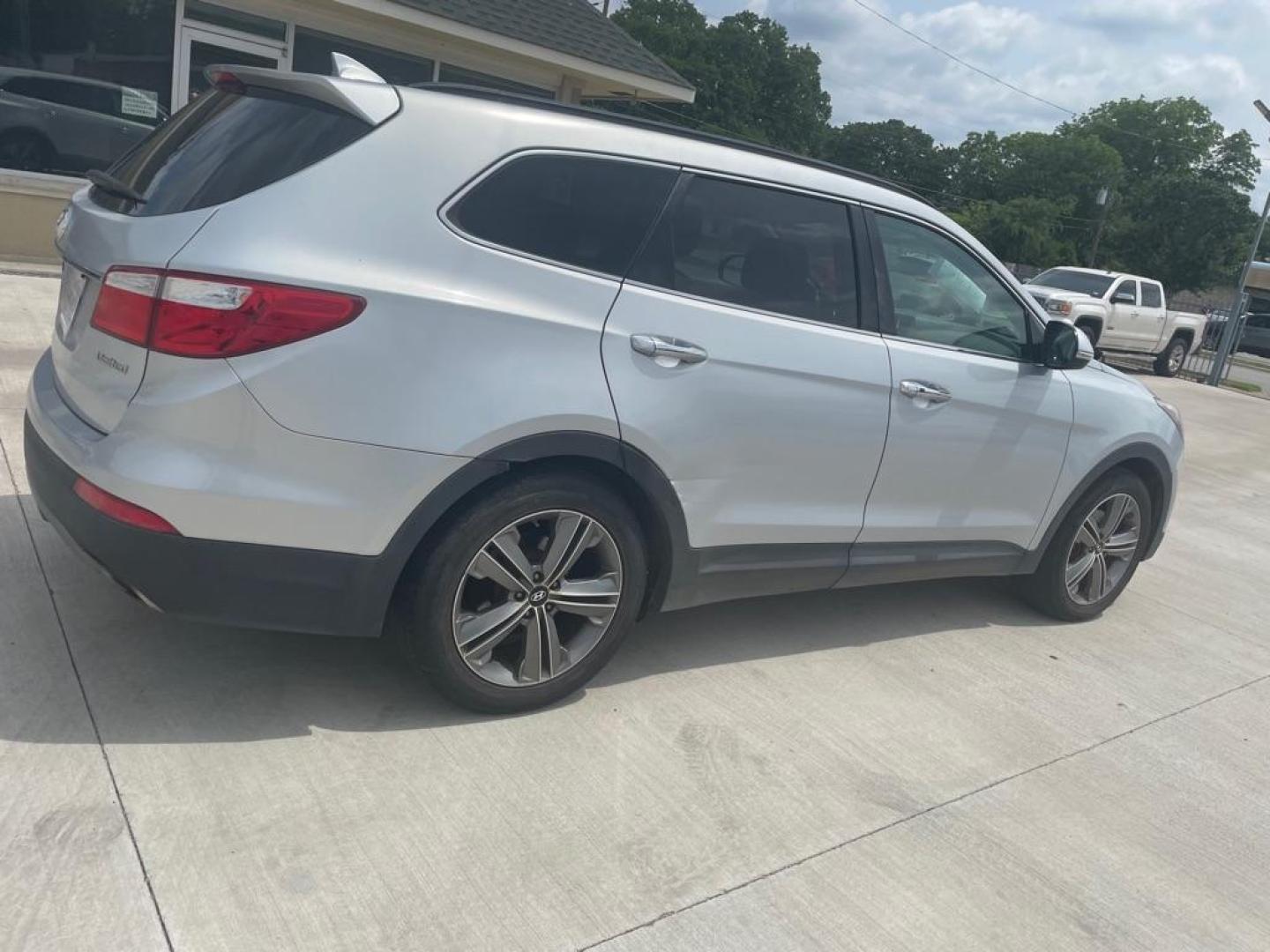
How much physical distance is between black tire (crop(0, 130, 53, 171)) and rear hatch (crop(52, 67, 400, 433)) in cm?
812

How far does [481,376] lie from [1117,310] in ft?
56.8

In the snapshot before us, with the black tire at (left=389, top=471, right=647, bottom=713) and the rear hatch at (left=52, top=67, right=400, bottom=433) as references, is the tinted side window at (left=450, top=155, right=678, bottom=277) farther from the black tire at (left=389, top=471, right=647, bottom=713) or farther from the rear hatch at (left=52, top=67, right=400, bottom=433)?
the black tire at (left=389, top=471, right=647, bottom=713)

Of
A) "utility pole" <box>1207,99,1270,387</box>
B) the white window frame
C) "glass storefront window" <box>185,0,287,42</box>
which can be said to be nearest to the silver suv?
the white window frame

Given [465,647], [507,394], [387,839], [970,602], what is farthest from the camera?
[970,602]

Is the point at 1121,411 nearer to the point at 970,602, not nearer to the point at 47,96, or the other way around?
the point at 970,602

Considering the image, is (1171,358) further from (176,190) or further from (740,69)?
(740,69)

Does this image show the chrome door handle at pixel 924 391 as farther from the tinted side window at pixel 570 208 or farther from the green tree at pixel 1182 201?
the green tree at pixel 1182 201

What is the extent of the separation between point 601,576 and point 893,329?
1.51 meters

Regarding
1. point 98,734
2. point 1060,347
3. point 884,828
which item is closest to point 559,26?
point 1060,347

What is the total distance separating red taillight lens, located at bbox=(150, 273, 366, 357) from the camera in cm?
265

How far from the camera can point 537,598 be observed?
3223 mm

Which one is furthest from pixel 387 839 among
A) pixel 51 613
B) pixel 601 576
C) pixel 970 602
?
pixel 970 602

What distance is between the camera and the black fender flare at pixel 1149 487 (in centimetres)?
476

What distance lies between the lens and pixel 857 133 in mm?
87750
